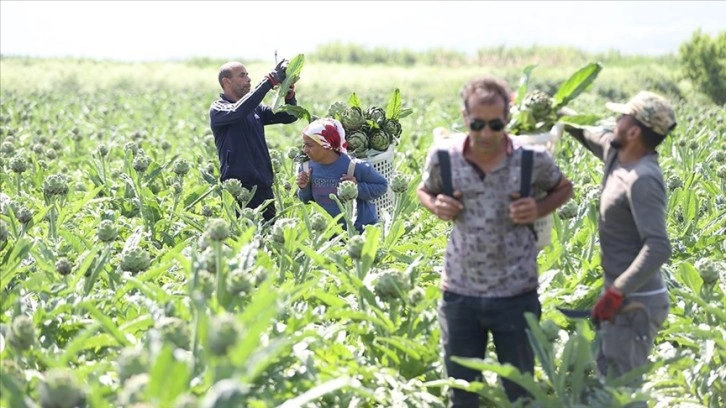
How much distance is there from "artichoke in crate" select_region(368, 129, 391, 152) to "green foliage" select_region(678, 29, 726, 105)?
26.8 metres

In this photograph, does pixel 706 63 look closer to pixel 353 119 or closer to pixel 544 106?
pixel 353 119

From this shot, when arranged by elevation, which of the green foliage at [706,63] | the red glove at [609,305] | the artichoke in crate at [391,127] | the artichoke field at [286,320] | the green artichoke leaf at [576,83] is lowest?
the green foliage at [706,63]

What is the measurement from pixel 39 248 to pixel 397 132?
8.35 ft

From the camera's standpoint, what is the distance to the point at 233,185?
531cm

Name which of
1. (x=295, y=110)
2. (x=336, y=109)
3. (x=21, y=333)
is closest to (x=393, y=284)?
(x=21, y=333)

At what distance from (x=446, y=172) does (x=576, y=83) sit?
0.67 meters

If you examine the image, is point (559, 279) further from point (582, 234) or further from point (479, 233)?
point (479, 233)

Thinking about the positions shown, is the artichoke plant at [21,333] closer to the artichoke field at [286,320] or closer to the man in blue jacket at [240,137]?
the artichoke field at [286,320]

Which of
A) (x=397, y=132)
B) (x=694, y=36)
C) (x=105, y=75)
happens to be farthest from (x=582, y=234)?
(x=105, y=75)

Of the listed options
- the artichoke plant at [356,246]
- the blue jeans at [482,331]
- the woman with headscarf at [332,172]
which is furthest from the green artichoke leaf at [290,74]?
the blue jeans at [482,331]

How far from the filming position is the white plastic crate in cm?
591

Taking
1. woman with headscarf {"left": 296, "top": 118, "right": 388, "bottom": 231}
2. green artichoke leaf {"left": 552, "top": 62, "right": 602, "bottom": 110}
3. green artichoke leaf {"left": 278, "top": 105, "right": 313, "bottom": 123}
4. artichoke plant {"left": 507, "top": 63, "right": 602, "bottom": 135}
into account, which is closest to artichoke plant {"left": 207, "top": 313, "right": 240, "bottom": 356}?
artichoke plant {"left": 507, "top": 63, "right": 602, "bottom": 135}

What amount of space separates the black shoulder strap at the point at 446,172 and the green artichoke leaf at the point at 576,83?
537 mm

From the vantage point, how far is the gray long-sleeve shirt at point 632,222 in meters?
3.04
